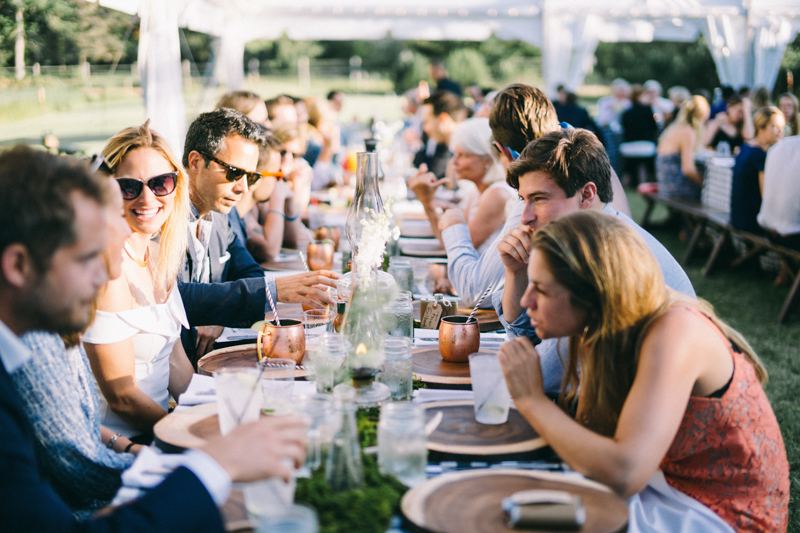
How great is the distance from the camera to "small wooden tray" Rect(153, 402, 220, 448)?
1437 millimetres

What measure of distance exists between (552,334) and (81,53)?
6253 millimetres

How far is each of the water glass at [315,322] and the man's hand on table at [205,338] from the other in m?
0.64

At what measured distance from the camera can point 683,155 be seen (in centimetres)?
826

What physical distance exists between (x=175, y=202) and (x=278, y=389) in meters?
0.93

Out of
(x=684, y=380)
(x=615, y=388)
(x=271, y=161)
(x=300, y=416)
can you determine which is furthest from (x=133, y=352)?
(x=271, y=161)

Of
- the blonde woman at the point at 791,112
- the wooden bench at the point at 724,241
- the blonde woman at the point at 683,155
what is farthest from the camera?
the blonde woman at the point at 683,155

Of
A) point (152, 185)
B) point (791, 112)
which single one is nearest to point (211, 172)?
point (152, 185)

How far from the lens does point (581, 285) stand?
4.68 feet

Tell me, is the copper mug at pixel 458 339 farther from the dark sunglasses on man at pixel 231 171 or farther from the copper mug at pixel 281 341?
the dark sunglasses on man at pixel 231 171

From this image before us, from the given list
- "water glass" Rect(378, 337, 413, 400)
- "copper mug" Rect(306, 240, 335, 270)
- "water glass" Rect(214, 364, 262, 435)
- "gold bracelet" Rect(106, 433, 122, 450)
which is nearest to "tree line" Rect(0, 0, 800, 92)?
"copper mug" Rect(306, 240, 335, 270)

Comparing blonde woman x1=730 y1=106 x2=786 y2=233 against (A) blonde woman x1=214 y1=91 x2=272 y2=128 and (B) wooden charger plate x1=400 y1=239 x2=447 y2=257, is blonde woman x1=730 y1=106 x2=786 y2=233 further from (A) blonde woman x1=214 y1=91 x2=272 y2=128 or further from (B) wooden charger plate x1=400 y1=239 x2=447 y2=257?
(A) blonde woman x1=214 y1=91 x2=272 y2=128

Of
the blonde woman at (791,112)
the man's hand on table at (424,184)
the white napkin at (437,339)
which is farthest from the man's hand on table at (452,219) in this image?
the blonde woman at (791,112)

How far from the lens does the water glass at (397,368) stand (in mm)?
1675

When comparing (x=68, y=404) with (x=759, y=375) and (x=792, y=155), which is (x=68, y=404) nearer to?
(x=759, y=375)
